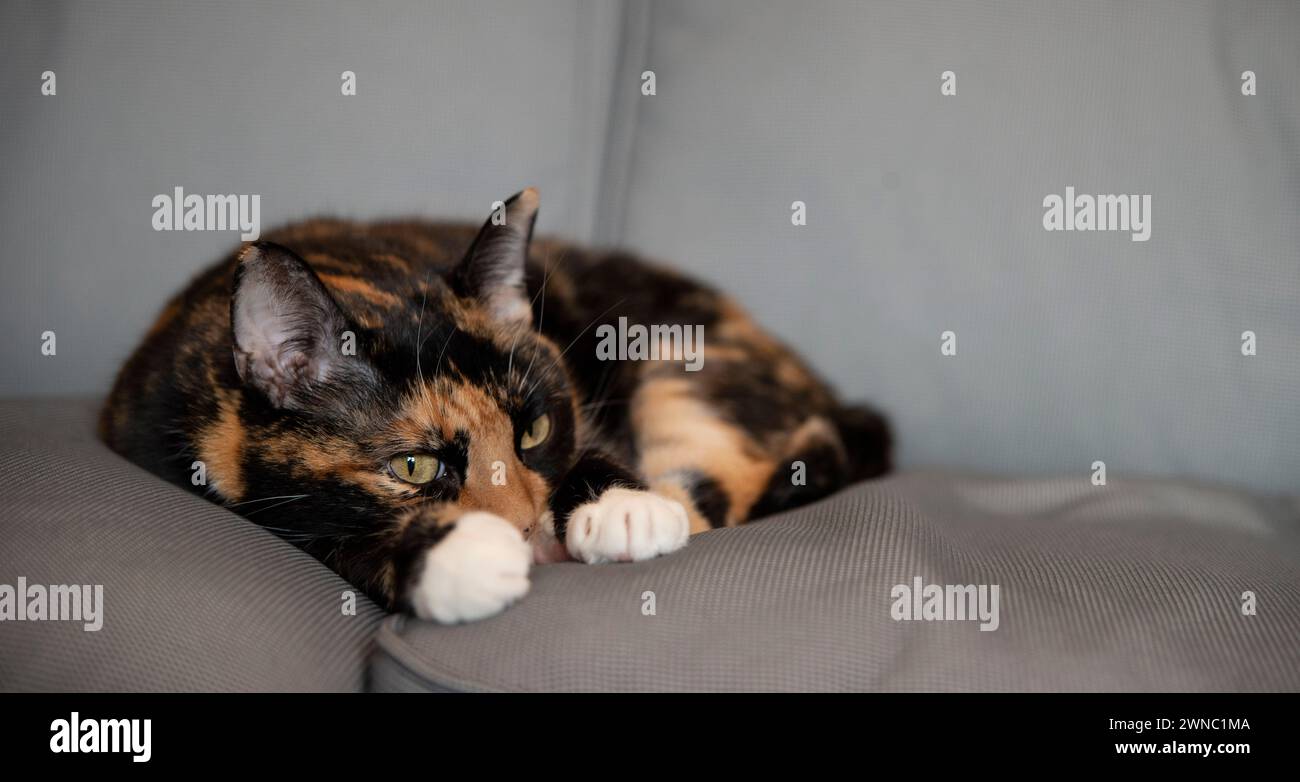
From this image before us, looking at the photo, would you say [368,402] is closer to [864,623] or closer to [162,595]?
[162,595]

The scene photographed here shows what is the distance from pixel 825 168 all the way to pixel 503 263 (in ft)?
2.28

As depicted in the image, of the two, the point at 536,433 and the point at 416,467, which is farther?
the point at 536,433

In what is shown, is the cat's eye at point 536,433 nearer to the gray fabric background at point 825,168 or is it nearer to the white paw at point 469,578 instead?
the white paw at point 469,578

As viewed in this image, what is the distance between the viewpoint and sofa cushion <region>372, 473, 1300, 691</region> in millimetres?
858

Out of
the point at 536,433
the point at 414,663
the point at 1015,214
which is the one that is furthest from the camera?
the point at 1015,214

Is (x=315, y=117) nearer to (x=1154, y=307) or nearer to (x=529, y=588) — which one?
(x=529, y=588)

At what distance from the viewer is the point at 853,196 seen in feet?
5.51

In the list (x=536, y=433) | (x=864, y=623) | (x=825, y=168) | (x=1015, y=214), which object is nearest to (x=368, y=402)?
(x=536, y=433)

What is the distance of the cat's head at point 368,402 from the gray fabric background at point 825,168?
0.65m

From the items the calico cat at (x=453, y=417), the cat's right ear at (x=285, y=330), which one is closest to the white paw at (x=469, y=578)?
the calico cat at (x=453, y=417)

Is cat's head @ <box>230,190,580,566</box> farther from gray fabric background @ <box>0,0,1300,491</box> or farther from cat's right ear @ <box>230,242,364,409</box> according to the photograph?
gray fabric background @ <box>0,0,1300,491</box>

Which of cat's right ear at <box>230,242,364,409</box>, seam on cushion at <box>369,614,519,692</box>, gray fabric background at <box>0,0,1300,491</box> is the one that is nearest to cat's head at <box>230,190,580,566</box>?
cat's right ear at <box>230,242,364,409</box>
